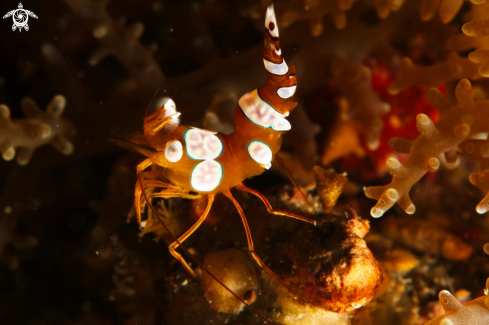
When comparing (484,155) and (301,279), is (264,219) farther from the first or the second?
(484,155)

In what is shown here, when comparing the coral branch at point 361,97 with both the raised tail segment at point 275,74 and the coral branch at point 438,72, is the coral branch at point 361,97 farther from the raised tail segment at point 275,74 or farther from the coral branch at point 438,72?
Result: the raised tail segment at point 275,74

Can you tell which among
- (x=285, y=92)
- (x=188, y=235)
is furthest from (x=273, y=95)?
(x=188, y=235)

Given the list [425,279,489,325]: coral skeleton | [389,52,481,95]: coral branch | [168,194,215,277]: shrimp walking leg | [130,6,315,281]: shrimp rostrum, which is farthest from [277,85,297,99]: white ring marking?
[389,52,481,95]: coral branch

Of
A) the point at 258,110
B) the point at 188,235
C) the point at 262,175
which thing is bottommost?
the point at 262,175

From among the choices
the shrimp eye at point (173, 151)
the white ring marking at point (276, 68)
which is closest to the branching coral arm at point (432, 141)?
the white ring marking at point (276, 68)

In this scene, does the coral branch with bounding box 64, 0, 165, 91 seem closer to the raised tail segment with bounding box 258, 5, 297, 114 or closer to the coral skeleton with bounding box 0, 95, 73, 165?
the coral skeleton with bounding box 0, 95, 73, 165

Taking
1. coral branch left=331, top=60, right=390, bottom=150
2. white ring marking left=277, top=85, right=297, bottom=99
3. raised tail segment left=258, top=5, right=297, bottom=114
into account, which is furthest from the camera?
coral branch left=331, top=60, right=390, bottom=150

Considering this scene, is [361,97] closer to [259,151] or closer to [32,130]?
[259,151]

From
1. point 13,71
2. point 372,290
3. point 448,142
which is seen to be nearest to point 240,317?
point 372,290
